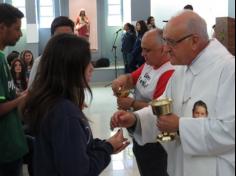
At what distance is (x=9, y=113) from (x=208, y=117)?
1194mm

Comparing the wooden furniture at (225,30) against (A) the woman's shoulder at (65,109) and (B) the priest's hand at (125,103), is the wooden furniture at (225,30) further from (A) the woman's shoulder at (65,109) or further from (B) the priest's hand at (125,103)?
(A) the woman's shoulder at (65,109)

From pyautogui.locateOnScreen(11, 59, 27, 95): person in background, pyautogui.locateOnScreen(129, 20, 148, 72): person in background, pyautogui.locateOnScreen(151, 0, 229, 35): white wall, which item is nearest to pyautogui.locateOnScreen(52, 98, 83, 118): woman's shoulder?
pyautogui.locateOnScreen(11, 59, 27, 95): person in background

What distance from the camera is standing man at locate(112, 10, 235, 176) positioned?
157 centimetres

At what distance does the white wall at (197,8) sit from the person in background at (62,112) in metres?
8.06

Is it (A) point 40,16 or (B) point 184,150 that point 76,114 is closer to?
(B) point 184,150

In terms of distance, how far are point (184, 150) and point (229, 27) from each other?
8.68ft

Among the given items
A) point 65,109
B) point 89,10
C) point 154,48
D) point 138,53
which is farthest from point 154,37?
point 89,10

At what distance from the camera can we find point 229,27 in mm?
4016

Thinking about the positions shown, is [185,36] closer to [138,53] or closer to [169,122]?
[169,122]

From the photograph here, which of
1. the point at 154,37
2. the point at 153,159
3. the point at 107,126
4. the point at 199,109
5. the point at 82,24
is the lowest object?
the point at 107,126

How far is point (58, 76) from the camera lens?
156 centimetres

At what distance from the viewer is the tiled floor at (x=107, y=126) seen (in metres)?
3.95

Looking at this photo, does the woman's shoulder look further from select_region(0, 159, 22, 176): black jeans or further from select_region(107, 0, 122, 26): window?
select_region(107, 0, 122, 26): window

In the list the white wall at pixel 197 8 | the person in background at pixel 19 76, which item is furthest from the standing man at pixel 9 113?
the white wall at pixel 197 8
